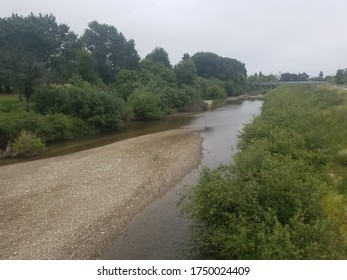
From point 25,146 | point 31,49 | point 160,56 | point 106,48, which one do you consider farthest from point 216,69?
point 25,146

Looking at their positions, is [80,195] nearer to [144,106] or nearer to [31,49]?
[144,106]

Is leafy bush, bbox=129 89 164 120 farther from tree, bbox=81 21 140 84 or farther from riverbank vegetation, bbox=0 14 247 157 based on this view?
tree, bbox=81 21 140 84

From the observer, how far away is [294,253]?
339 inches

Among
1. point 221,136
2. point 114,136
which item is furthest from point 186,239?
point 114,136

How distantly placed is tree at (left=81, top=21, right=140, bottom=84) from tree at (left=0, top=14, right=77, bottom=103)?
14.9 m

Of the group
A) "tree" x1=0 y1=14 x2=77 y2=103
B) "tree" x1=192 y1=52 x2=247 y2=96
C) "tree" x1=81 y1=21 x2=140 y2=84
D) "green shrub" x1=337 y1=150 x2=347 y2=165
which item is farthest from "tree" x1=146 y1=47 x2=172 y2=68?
"green shrub" x1=337 y1=150 x2=347 y2=165

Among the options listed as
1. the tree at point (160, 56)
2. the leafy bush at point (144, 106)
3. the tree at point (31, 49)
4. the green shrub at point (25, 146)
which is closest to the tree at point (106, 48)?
the tree at point (31, 49)

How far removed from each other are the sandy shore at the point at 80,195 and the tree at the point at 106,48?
152ft

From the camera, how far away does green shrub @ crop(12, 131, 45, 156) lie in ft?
96.6

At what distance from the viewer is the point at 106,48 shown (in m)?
72.4

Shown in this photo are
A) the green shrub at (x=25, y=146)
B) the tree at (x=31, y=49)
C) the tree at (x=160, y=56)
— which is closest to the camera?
the green shrub at (x=25, y=146)

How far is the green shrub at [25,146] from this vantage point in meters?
29.4

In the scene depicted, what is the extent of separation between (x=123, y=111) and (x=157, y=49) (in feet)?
195

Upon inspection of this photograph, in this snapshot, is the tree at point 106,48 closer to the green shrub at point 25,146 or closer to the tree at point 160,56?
the tree at point 160,56
